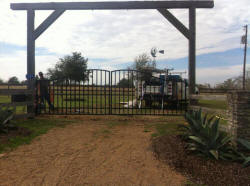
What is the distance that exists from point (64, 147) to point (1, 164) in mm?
1316

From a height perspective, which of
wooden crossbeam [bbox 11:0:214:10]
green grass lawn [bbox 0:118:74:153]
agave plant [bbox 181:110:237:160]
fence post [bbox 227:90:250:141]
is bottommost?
green grass lawn [bbox 0:118:74:153]

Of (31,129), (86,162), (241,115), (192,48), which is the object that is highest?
(192,48)

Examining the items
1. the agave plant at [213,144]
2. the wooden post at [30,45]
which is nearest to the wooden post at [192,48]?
the agave plant at [213,144]

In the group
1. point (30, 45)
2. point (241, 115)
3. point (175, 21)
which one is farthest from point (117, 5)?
point (241, 115)

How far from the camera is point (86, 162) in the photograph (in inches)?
152

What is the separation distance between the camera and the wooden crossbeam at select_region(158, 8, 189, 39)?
8148 mm

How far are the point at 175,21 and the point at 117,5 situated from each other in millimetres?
2332

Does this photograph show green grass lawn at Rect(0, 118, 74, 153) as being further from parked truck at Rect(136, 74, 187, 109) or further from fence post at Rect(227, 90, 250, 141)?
parked truck at Rect(136, 74, 187, 109)

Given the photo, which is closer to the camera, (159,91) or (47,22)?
(47,22)

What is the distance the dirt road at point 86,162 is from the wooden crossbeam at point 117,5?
5.07m

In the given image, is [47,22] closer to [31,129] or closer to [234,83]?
[31,129]

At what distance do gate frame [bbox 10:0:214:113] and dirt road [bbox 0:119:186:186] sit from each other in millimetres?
3788

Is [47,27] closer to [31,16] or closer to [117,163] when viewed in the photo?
[31,16]

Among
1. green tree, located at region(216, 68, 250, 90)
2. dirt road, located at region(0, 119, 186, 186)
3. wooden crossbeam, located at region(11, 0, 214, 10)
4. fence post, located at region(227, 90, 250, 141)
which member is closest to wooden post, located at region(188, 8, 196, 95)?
wooden crossbeam, located at region(11, 0, 214, 10)
